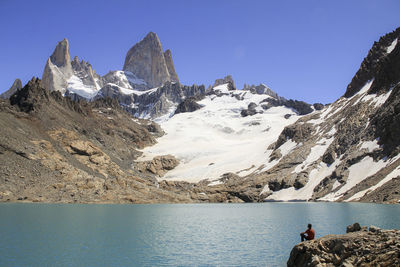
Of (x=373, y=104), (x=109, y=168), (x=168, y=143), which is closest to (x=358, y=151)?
(x=373, y=104)

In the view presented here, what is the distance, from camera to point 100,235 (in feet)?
105

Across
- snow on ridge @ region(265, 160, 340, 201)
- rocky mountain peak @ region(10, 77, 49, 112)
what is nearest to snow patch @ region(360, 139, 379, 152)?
snow on ridge @ region(265, 160, 340, 201)

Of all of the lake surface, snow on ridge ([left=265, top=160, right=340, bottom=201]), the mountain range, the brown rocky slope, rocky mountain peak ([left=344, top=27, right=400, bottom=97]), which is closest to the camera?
the lake surface

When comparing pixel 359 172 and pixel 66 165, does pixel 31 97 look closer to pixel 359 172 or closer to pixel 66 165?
pixel 66 165

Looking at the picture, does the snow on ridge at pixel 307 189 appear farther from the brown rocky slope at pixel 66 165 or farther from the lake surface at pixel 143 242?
the lake surface at pixel 143 242

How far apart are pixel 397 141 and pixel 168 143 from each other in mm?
121444

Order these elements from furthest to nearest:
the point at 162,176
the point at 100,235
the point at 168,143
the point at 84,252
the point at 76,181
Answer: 1. the point at 168,143
2. the point at 162,176
3. the point at 76,181
4. the point at 100,235
5. the point at 84,252

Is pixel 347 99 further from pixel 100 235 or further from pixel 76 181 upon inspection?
pixel 100 235

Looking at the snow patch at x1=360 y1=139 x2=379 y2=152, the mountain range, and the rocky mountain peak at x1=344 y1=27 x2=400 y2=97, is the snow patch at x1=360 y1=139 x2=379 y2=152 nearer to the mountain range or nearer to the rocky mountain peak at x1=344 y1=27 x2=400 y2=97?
the mountain range

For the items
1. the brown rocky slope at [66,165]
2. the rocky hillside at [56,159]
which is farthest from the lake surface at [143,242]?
the brown rocky slope at [66,165]

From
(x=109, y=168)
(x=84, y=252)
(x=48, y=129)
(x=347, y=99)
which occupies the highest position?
(x=347, y=99)

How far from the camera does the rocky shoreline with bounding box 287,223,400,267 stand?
14.8 m

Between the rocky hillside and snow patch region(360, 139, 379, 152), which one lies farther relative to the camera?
snow patch region(360, 139, 379, 152)

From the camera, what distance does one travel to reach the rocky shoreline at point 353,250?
14781 mm
